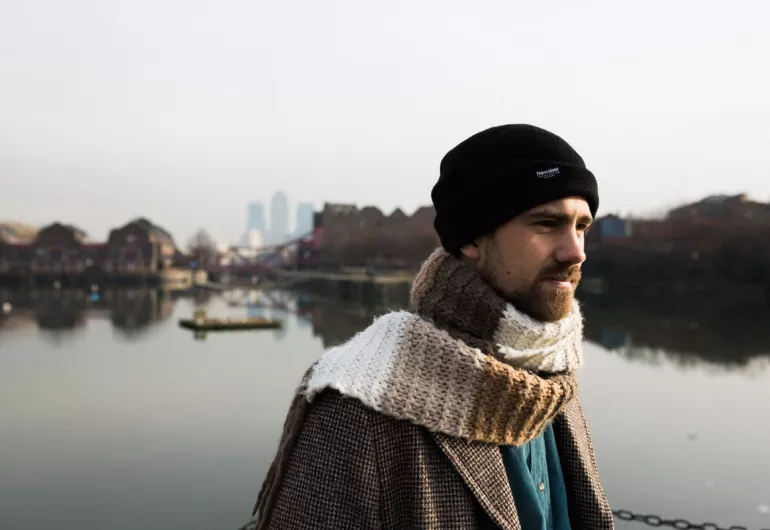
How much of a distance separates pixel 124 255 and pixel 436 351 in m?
82.8

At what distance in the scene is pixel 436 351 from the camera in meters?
1.24

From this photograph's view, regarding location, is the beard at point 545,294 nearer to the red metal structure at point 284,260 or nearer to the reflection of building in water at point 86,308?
the reflection of building in water at point 86,308

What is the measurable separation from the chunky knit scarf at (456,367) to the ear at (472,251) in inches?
1.1

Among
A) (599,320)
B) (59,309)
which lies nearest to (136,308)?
(59,309)

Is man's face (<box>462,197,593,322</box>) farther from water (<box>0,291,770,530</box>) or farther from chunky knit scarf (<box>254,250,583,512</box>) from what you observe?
water (<box>0,291,770,530</box>)

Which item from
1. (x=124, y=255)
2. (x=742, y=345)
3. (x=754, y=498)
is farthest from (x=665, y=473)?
(x=124, y=255)

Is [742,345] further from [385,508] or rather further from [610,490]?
[385,508]

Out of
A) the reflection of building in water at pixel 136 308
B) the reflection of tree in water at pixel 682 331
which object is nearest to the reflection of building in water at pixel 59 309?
the reflection of building in water at pixel 136 308

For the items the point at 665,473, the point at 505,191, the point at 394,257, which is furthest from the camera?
the point at 394,257

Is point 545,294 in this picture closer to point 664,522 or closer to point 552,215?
point 552,215

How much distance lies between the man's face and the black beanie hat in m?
0.03

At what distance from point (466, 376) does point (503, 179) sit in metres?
0.42

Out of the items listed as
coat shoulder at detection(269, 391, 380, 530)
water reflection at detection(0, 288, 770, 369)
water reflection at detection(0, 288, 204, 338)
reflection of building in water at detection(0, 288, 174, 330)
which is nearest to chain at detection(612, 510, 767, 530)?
coat shoulder at detection(269, 391, 380, 530)

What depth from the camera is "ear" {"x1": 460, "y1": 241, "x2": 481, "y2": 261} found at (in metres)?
1.40
